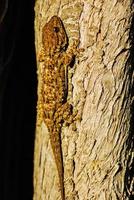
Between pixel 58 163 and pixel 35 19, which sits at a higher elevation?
pixel 35 19

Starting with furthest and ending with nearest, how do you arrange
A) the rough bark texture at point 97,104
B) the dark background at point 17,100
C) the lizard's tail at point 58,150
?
the dark background at point 17,100, the lizard's tail at point 58,150, the rough bark texture at point 97,104

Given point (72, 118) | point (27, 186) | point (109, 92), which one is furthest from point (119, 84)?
point (27, 186)

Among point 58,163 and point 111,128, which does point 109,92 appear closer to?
point 111,128

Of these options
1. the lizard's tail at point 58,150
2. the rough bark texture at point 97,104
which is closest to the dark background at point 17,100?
the rough bark texture at point 97,104

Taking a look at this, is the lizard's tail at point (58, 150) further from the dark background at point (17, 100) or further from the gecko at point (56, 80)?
the dark background at point (17, 100)

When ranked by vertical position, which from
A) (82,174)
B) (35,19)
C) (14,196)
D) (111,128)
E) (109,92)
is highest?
(35,19)

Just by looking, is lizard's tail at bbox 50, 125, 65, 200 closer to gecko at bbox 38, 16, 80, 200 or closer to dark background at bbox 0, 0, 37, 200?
gecko at bbox 38, 16, 80, 200
